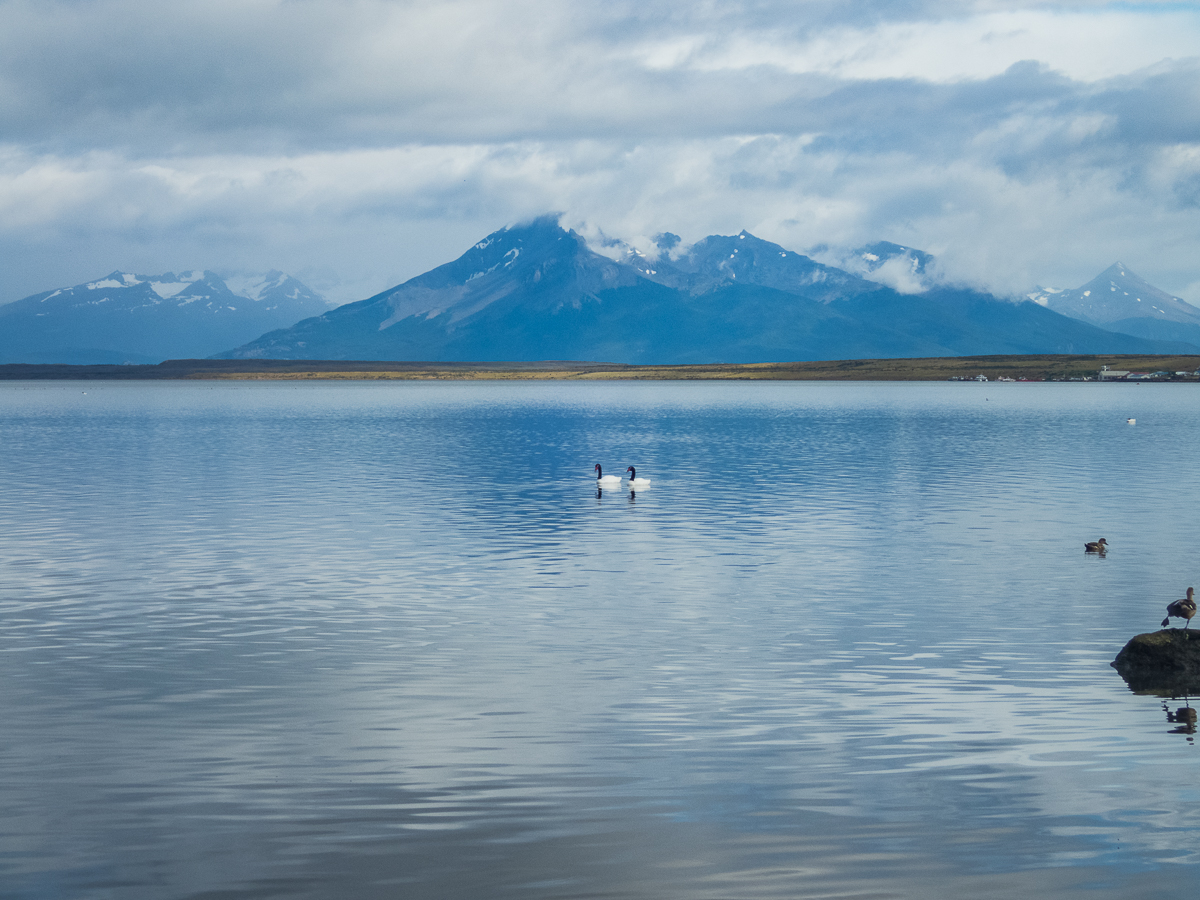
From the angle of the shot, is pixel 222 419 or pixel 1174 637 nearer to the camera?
pixel 1174 637

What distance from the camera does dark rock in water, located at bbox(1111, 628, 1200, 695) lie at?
80.6 feet

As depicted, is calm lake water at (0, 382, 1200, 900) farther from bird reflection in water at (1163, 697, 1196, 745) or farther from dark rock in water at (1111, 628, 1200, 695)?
dark rock in water at (1111, 628, 1200, 695)

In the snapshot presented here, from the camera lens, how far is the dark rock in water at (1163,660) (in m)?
24.6

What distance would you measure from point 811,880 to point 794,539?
31.1m

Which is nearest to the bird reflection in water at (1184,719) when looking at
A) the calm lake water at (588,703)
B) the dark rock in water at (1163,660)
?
the calm lake water at (588,703)

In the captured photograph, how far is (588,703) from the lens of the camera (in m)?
23.0

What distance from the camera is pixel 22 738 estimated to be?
2059 cm

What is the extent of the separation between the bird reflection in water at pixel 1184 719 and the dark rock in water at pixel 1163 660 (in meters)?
1.12

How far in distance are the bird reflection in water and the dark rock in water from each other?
1.12 m

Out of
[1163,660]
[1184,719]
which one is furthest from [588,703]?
[1163,660]

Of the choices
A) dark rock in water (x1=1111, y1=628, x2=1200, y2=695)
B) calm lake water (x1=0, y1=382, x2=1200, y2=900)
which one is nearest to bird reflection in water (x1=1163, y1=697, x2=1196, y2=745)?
calm lake water (x1=0, y1=382, x2=1200, y2=900)

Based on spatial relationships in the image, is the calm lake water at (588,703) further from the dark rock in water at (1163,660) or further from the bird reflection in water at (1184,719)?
the dark rock in water at (1163,660)

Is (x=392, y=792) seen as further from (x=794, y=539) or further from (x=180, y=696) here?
(x=794, y=539)

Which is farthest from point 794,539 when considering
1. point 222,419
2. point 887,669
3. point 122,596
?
point 222,419
